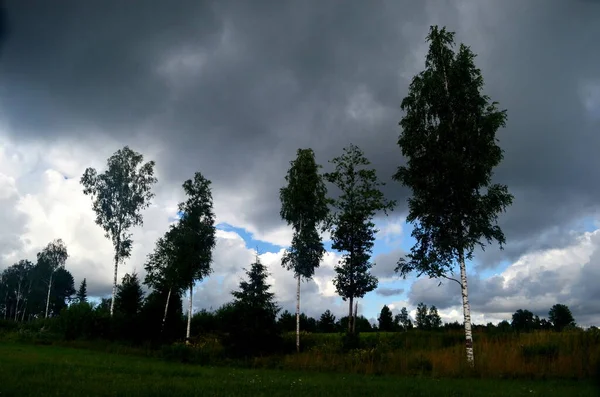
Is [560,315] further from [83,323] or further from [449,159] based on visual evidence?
[83,323]

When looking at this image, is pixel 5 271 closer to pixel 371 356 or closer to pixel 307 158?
pixel 307 158

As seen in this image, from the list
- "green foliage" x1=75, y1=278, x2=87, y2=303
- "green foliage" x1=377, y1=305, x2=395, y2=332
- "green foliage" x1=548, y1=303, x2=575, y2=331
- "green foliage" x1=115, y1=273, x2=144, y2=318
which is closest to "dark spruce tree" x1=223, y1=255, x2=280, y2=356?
"green foliage" x1=115, y1=273, x2=144, y2=318

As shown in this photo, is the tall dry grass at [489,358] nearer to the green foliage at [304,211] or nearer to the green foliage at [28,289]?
the green foliage at [304,211]

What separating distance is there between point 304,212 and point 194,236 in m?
14.2

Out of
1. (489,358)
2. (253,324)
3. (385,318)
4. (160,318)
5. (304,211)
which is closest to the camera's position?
(489,358)

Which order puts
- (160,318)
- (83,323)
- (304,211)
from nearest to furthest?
(304,211), (160,318), (83,323)

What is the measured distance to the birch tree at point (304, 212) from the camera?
3762cm

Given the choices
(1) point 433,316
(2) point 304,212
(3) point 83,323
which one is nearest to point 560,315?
(1) point 433,316

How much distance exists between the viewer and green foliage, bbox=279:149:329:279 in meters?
37.6

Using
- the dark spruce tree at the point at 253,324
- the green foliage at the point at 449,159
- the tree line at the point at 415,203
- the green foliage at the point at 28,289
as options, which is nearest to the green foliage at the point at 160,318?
the tree line at the point at 415,203

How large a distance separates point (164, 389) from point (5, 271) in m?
148

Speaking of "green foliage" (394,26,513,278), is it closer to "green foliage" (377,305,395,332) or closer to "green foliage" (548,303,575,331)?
"green foliage" (377,305,395,332)

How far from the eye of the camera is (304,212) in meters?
38.5

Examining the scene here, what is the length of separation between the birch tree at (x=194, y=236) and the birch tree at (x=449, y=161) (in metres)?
25.6
